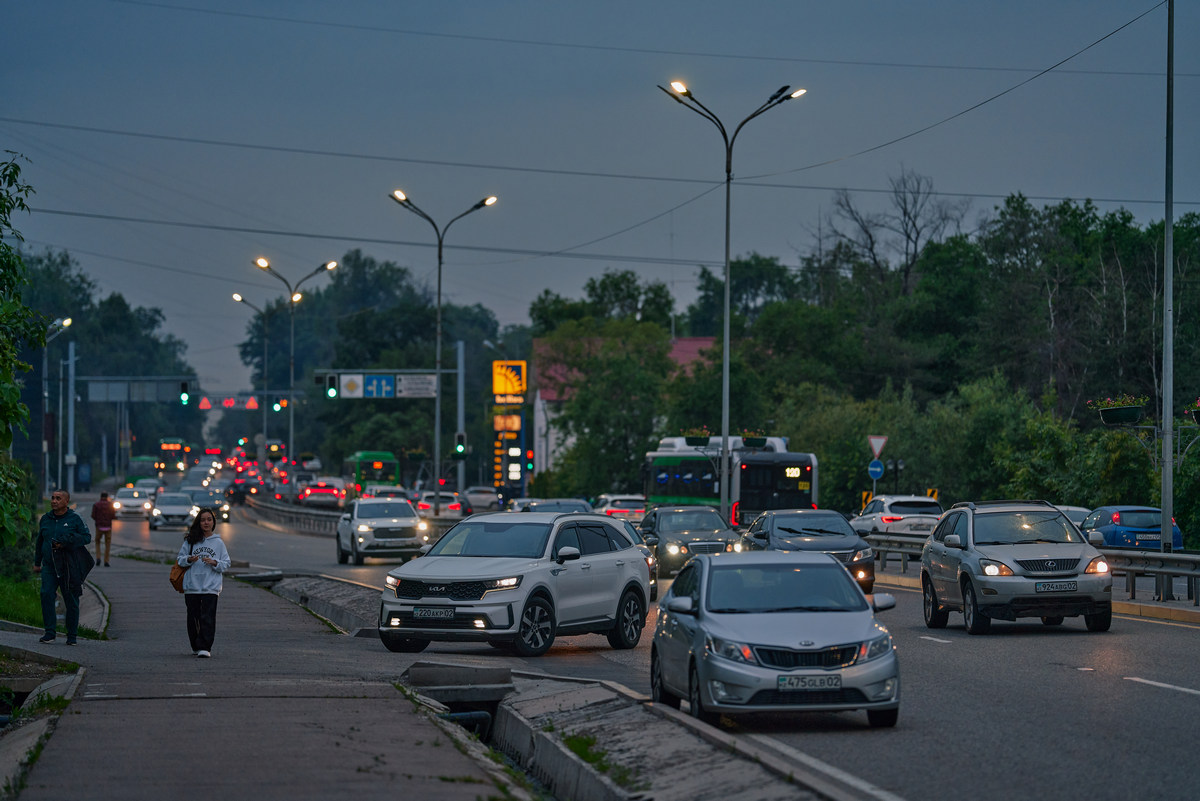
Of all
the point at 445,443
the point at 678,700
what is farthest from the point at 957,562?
the point at 445,443

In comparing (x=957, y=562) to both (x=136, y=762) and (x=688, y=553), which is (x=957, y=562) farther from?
(x=136, y=762)

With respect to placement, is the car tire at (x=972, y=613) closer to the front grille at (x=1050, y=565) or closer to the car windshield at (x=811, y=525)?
the front grille at (x=1050, y=565)

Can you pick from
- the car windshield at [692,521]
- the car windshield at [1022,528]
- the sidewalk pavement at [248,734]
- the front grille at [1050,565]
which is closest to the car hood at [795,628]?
the sidewalk pavement at [248,734]

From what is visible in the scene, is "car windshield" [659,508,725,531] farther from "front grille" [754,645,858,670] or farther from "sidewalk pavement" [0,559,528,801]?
"front grille" [754,645,858,670]

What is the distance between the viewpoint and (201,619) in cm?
1614

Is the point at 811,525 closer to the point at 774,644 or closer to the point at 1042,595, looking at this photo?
the point at 1042,595

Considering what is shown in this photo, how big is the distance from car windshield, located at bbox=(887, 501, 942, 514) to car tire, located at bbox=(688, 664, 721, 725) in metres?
30.6

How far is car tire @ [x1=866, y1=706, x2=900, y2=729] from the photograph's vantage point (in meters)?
11.3

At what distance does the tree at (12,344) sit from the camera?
37.2ft

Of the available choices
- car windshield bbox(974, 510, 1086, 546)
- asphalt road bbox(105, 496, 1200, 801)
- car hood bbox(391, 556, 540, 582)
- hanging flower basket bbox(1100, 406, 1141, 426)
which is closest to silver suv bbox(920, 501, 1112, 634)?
car windshield bbox(974, 510, 1086, 546)

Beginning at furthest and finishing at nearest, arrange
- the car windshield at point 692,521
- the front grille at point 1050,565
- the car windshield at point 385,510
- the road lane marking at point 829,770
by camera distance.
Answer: the car windshield at point 385,510 → the car windshield at point 692,521 → the front grille at point 1050,565 → the road lane marking at point 829,770

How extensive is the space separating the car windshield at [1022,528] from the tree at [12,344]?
1227 centimetres

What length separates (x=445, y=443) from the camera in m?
119

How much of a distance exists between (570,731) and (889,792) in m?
3.04
